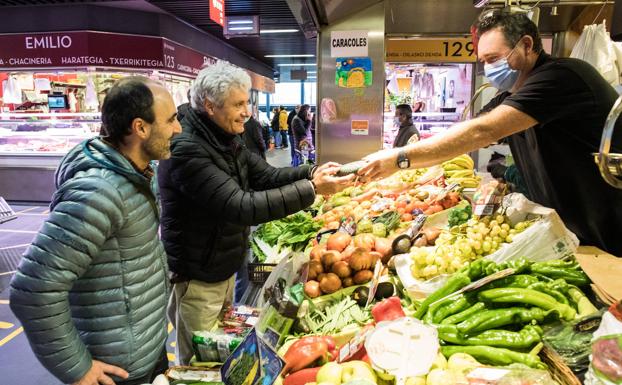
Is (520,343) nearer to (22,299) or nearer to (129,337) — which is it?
(129,337)

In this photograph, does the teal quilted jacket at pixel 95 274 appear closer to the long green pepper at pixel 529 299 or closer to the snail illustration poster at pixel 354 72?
the long green pepper at pixel 529 299

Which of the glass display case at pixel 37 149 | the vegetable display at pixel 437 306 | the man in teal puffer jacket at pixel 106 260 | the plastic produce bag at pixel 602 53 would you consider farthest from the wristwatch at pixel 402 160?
the glass display case at pixel 37 149

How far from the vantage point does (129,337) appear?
6.17 feet

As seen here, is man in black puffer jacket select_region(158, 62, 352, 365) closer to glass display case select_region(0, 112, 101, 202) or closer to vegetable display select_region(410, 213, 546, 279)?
vegetable display select_region(410, 213, 546, 279)

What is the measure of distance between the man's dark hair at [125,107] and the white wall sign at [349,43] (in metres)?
3.58

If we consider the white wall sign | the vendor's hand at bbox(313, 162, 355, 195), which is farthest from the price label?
the vendor's hand at bbox(313, 162, 355, 195)

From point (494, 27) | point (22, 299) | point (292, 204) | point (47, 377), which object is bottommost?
point (47, 377)

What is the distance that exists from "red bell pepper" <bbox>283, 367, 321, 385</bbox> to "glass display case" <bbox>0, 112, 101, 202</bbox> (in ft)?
29.4

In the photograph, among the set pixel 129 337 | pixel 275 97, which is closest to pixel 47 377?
pixel 129 337

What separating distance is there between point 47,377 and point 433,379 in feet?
11.0

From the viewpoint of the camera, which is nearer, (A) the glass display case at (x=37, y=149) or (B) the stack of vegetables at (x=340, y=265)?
(B) the stack of vegetables at (x=340, y=265)

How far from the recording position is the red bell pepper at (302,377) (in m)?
1.64

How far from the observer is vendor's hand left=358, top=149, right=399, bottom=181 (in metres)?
2.35

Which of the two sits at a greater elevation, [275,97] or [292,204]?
[275,97]
